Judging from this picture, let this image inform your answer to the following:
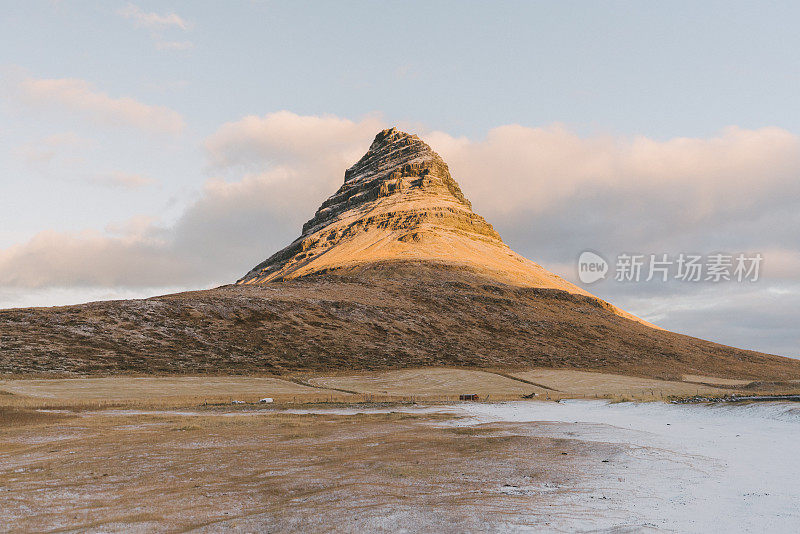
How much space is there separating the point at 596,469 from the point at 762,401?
67.8ft

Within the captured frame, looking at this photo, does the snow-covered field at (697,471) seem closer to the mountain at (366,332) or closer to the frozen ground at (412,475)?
the frozen ground at (412,475)

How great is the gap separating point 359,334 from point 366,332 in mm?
2157

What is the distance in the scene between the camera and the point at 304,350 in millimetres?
93375

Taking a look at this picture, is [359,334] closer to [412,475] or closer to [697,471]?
[412,475]

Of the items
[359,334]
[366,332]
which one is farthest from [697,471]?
[366,332]

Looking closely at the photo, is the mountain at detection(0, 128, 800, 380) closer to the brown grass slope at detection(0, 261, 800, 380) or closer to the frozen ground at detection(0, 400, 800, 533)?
the brown grass slope at detection(0, 261, 800, 380)

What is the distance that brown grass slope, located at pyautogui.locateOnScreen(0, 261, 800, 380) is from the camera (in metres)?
79.6

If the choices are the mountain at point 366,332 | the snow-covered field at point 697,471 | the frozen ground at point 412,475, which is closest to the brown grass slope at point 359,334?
the mountain at point 366,332

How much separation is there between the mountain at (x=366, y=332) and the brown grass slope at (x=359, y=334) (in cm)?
28

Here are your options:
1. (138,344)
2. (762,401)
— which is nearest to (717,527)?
(762,401)

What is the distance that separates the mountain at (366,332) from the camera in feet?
263

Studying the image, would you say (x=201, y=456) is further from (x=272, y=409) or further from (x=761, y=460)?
(x=272, y=409)

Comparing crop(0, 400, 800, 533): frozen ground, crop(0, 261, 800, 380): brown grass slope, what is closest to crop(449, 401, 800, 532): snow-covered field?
crop(0, 400, 800, 533): frozen ground

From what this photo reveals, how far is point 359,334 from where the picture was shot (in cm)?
10519
